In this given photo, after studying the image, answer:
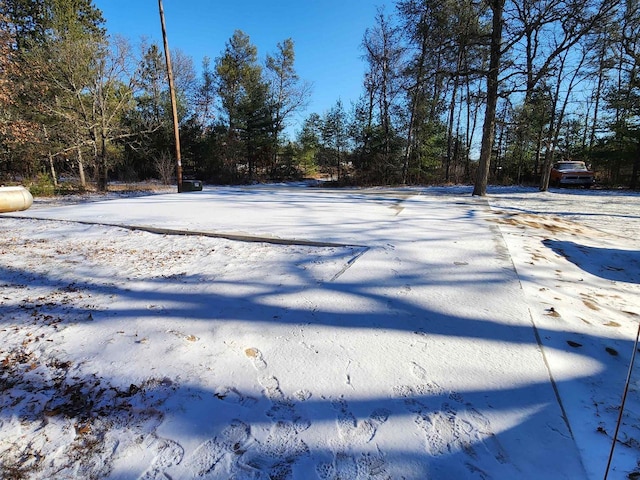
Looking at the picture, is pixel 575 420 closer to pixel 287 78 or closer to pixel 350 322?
pixel 350 322

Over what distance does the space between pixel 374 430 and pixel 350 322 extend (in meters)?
0.80

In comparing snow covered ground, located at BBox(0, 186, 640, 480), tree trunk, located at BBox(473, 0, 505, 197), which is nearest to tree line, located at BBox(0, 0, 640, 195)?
tree trunk, located at BBox(473, 0, 505, 197)

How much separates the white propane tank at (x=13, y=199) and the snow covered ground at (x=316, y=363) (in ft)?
11.8

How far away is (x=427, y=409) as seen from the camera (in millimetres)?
1436

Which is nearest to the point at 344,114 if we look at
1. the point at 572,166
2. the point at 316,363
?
the point at 572,166

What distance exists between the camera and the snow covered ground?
1229 millimetres

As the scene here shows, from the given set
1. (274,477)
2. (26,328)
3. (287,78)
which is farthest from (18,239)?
(287,78)

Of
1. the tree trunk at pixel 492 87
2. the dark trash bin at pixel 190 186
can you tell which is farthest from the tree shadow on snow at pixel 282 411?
the dark trash bin at pixel 190 186

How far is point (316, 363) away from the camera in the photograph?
67.8 inches

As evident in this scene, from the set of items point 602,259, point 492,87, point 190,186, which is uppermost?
point 492,87

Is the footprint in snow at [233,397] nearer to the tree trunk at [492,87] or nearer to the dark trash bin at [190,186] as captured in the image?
the tree trunk at [492,87]

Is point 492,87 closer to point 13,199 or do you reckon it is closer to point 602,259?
point 602,259

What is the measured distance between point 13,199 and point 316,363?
7349mm

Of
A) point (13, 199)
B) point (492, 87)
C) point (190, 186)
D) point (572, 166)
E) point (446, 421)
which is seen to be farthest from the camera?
point (572, 166)
